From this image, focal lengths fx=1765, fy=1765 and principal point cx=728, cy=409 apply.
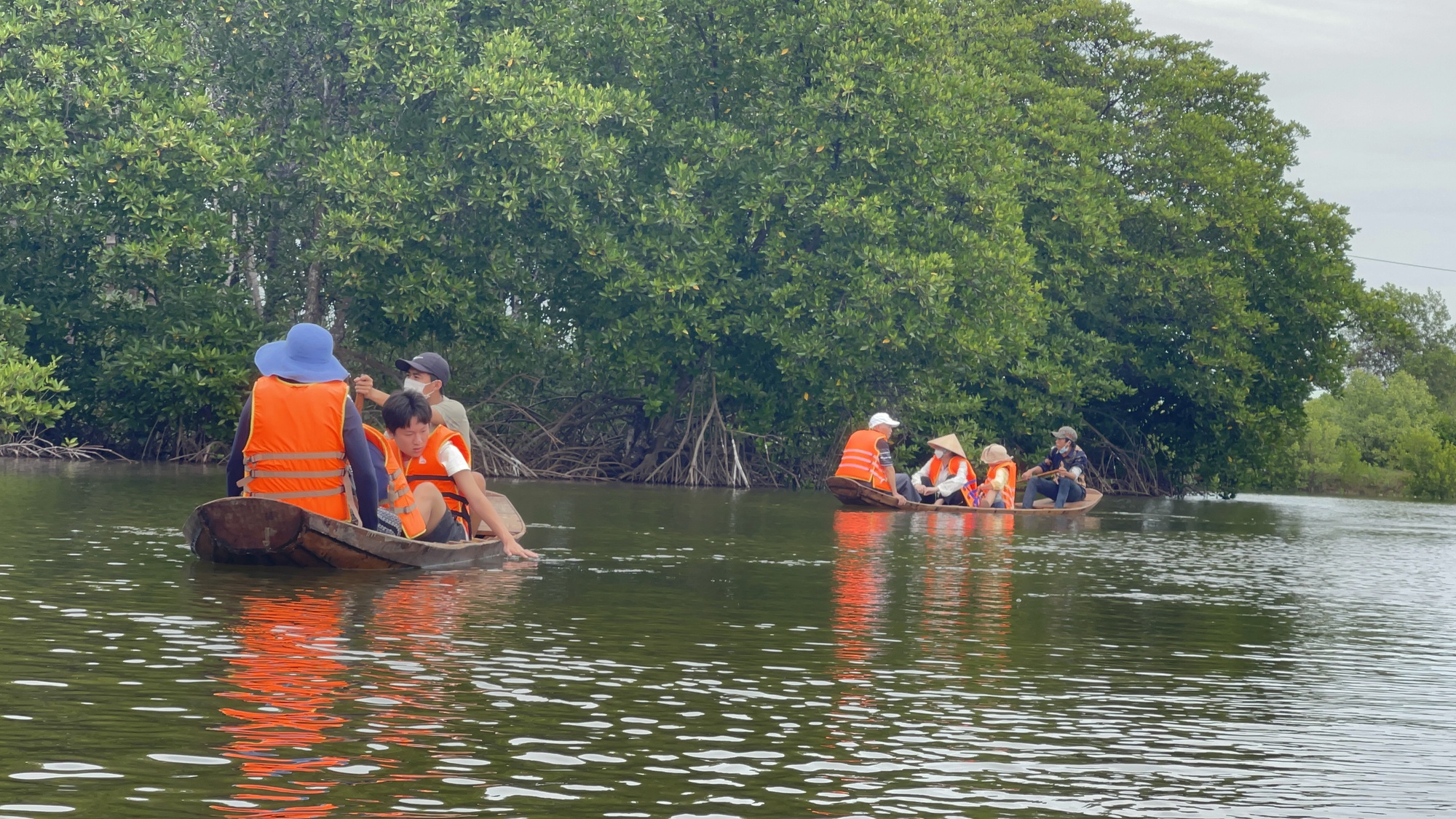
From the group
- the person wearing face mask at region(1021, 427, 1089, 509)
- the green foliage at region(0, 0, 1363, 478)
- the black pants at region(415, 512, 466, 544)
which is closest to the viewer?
the black pants at region(415, 512, 466, 544)

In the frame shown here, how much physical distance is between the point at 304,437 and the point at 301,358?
513mm

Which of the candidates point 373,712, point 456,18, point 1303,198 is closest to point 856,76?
point 456,18

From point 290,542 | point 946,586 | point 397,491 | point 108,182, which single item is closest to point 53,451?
point 108,182

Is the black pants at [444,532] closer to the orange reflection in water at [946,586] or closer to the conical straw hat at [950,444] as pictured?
the orange reflection in water at [946,586]

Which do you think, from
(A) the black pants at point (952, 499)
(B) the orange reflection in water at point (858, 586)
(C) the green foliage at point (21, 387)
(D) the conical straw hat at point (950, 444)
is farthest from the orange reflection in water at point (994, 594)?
(C) the green foliage at point (21, 387)

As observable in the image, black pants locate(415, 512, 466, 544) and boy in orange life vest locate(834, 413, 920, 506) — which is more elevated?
boy in orange life vest locate(834, 413, 920, 506)

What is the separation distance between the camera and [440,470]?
12758mm

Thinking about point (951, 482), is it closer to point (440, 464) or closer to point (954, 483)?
point (954, 483)

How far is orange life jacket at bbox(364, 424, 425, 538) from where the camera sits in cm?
1179

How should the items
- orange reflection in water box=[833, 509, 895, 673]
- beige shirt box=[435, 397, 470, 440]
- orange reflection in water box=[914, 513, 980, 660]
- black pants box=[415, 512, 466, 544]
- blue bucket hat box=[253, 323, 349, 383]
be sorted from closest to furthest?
orange reflection in water box=[833, 509, 895, 673] → orange reflection in water box=[914, 513, 980, 660] → blue bucket hat box=[253, 323, 349, 383] → black pants box=[415, 512, 466, 544] → beige shirt box=[435, 397, 470, 440]

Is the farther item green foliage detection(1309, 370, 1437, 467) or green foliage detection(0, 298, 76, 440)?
green foliage detection(1309, 370, 1437, 467)

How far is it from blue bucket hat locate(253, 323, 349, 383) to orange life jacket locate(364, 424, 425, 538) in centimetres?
67

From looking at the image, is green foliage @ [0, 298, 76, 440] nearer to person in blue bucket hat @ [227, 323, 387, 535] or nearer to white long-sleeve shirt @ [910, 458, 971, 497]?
white long-sleeve shirt @ [910, 458, 971, 497]

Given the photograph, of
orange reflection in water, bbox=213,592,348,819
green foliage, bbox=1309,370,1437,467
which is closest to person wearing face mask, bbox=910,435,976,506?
orange reflection in water, bbox=213,592,348,819
